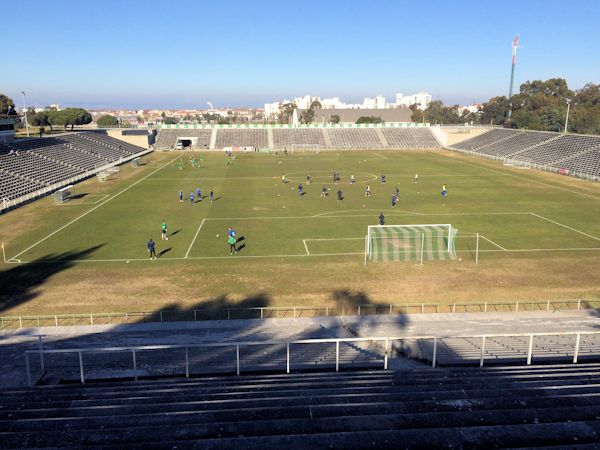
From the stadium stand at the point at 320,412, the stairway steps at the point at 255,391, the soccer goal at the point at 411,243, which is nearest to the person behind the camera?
the stadium stand at the point at 320,412

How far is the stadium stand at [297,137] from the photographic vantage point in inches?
4188

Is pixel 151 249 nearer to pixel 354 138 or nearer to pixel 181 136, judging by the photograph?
pixel 181 136

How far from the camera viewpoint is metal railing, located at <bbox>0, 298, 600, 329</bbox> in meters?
20.4

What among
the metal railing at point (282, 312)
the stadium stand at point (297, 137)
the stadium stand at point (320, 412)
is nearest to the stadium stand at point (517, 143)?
the stadium stand at point (297, 137)

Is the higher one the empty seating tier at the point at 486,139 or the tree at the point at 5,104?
the tree at the point at 5,104

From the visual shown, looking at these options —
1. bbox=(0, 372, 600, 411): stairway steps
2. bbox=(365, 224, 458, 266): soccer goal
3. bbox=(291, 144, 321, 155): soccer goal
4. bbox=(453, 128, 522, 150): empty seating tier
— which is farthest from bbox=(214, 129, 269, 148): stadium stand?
bbox=(0, 372, 600, 411): stairway steps

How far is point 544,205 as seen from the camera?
4478 cm

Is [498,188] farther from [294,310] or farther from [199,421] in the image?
[199,421]

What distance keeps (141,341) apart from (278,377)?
7.96 meters

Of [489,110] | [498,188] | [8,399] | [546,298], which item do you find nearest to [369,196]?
[498,188]

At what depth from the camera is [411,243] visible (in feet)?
104

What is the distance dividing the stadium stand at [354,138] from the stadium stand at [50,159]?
148 feet

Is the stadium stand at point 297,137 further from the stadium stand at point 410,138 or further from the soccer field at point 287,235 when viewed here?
the soccer field at point 287,235

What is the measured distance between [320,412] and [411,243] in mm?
24086
